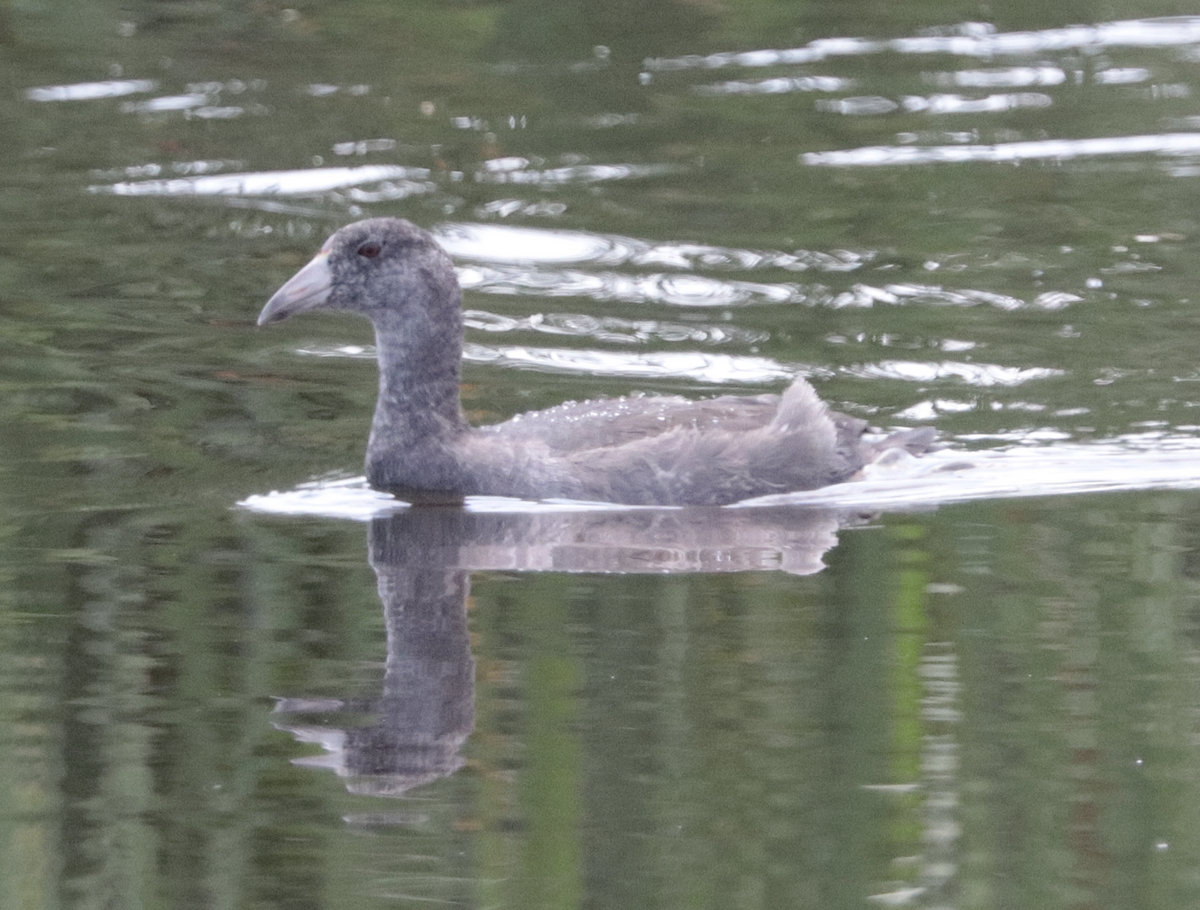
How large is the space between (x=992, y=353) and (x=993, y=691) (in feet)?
14.9

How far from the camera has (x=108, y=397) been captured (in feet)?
31.7

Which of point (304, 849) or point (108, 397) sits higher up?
point (108, 397)

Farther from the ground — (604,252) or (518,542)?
(604,252)

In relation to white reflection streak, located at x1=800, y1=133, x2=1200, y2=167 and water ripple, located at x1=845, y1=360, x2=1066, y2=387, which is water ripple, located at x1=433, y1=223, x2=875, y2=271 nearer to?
water ripple, located at x1=845, y1=360, x2=1066, y2=387

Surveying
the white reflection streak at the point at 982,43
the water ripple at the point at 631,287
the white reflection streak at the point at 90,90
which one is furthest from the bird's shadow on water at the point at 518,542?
the white reflection streak at the point at 90,90

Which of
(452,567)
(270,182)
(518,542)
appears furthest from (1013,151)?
(452,567)

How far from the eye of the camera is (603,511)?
323 inches

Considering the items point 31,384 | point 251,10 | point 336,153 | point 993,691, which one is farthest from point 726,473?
point 251,10

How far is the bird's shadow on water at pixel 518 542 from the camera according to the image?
19.1 feet

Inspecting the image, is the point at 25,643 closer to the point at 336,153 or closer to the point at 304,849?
the point at 304,849

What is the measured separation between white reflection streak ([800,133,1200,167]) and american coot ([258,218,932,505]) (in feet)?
15.7

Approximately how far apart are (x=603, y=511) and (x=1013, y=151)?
19.9 ft

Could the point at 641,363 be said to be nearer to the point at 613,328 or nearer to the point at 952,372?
the point at 613,328

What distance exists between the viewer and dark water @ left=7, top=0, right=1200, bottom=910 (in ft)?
17.3
